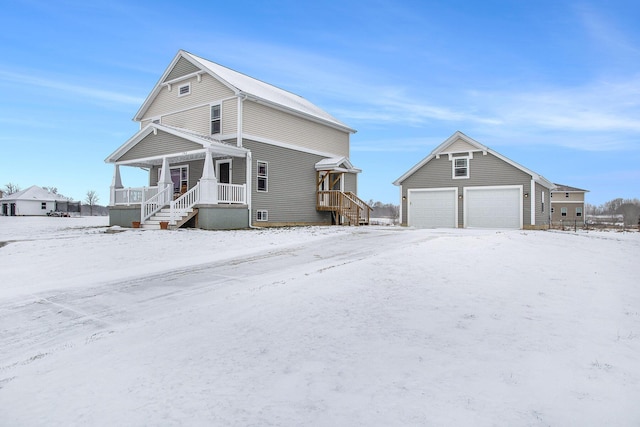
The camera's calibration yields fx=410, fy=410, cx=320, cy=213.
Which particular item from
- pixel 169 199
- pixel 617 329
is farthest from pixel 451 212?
pixel 617 329

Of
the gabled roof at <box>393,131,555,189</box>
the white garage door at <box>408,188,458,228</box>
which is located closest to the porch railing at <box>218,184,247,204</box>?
the gabled roof at <box>393,131,555,189</box>

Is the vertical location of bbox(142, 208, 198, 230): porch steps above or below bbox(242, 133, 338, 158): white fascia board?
below

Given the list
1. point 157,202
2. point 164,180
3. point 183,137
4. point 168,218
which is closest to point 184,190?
point 164,180

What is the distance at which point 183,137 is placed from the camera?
17.3m

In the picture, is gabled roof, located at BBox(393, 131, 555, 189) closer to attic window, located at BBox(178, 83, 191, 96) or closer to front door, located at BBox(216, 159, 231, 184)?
front door, located at BBox(216, 159, 231, 184)

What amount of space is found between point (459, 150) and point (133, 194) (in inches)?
661

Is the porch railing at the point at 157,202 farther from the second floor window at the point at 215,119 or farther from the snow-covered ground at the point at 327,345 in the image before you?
the snow-covered ground at the point at 327,345

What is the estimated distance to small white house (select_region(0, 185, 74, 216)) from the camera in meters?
50.8

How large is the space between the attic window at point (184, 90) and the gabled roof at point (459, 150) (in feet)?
40.3

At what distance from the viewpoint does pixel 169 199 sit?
17.7 m

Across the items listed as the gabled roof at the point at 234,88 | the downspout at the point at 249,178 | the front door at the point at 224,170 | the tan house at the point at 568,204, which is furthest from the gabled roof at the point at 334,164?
the tan house at the point at 568,204

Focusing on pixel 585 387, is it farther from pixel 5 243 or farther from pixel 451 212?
pixel 451 212

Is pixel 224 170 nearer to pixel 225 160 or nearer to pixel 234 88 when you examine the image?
pixel 225 160

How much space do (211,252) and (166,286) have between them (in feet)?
12.1
